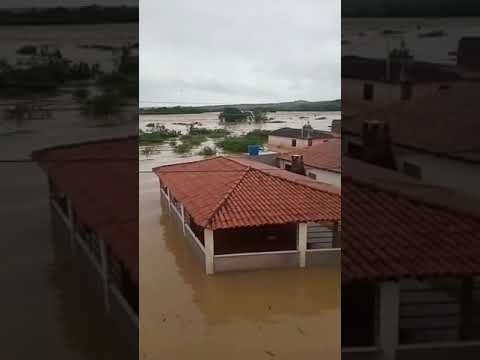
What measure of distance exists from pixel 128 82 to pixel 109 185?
1.37ft

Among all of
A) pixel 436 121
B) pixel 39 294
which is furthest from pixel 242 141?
pixel 39 294

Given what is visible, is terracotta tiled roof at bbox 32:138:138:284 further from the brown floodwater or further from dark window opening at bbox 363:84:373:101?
dark window opening at bbox 363:84:373:101

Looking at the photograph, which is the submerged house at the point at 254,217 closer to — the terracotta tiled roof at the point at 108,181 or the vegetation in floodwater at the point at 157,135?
the vegetation in floodwater at the point at 157,135

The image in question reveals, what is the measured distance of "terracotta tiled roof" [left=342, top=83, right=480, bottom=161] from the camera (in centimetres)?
203

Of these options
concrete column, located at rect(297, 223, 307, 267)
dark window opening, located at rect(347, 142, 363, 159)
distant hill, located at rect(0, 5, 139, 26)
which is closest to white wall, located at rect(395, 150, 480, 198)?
dark window opening, located at rect(347, 142, 363, 159)

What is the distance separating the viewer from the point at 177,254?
9.26 feet

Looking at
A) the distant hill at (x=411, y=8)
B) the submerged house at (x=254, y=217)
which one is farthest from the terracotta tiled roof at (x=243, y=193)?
the distant hill at (x=411, y=8)

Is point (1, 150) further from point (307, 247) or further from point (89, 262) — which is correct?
point (307, 247)

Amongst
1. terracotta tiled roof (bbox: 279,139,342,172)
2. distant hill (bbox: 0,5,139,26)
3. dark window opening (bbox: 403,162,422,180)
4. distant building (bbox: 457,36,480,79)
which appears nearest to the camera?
distant hill (bbox: 0,5,139,26)

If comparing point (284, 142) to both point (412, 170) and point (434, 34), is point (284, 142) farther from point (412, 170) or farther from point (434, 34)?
point (434, 34)

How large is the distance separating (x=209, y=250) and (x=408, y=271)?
113 cm

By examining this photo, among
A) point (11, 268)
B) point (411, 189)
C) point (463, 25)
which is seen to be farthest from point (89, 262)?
point (463, 25)

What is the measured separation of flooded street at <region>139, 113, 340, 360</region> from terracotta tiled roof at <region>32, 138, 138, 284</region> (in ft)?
1.79

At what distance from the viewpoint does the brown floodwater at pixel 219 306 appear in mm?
2652
